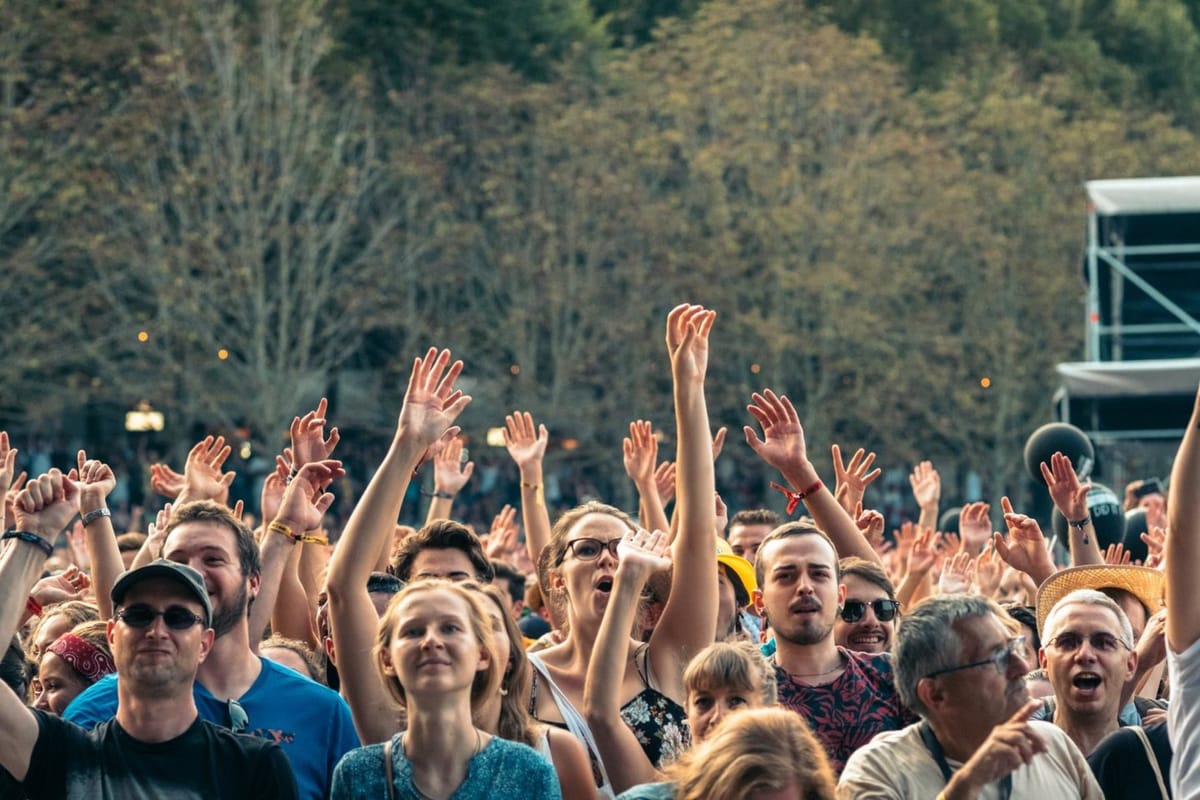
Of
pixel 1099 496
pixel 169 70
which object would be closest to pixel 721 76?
pixel 169 70

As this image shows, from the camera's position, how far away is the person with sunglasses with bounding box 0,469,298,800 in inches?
198

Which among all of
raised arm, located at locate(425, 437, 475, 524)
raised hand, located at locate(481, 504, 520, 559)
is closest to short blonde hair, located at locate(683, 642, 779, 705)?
raised arm, located at locate(425, 437, 475, 524)

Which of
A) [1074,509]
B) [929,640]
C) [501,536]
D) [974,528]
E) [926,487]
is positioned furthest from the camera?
[926,487]

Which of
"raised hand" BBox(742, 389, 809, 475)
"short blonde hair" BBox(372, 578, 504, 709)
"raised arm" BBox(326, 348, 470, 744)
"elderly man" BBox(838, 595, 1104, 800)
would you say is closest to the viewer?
"elderly man" BBox(838, 595, 1104, 800)

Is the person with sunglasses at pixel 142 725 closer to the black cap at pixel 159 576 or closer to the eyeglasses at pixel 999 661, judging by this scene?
the black cap at pixel 159 576

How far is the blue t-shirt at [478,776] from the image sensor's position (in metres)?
5.07

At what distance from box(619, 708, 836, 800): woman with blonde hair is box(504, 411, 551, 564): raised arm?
4.33 metres

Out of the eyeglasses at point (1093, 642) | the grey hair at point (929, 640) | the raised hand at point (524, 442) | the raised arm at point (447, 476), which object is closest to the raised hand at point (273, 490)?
the raised hand at point (524, 442)

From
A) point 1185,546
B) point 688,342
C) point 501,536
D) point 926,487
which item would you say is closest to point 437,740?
point 1185,546

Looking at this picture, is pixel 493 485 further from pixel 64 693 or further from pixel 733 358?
Answer: pixel 64 693

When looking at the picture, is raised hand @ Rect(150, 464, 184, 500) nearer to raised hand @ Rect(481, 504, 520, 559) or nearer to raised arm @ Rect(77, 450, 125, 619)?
raised hand @ Rect(481, 504, 520, 559)

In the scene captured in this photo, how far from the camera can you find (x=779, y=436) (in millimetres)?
7469

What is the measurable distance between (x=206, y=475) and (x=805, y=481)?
226cm

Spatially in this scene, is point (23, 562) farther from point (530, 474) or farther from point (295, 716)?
point (530, 474)
